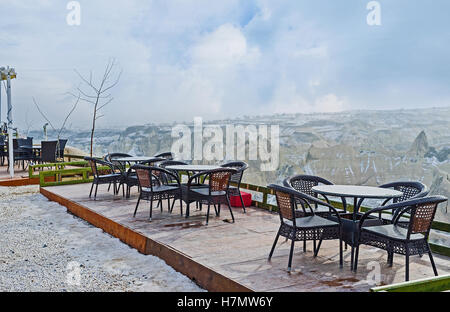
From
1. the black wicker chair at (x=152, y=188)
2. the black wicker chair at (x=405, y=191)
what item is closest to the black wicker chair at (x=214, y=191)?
the black wicker chair at (x=152, y=188)

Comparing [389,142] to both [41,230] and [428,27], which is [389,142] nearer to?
[428,27]

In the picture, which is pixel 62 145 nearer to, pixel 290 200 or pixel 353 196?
pixel 290 200

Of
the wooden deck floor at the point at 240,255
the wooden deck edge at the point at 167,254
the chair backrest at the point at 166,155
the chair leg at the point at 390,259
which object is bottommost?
the wooden deck edge at the point at 167,254

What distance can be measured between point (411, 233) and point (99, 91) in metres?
11.1

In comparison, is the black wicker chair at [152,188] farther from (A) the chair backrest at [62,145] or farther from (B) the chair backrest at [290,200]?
(A) the chair backrest at [62,145]

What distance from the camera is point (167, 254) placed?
13.0ft

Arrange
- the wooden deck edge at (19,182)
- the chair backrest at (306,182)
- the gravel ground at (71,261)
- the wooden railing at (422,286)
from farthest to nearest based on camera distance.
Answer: the wooden deck edge at (19,182), the chair backrest at (306,182), the gravel ground at (71,261), the wooden railing at (422,286)

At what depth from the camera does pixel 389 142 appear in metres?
16.9

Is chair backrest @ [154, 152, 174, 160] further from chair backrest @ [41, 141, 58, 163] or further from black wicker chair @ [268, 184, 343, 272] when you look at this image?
black wicker chair @ [268, 184, 343, 272]

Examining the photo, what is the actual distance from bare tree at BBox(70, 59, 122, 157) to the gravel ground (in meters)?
6.80

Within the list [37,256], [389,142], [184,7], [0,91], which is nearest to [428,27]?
[389,142]

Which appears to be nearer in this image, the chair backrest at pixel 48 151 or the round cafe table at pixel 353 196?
the round cafe table at pixel 353 196

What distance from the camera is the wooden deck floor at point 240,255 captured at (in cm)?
307

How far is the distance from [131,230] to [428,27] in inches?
508
